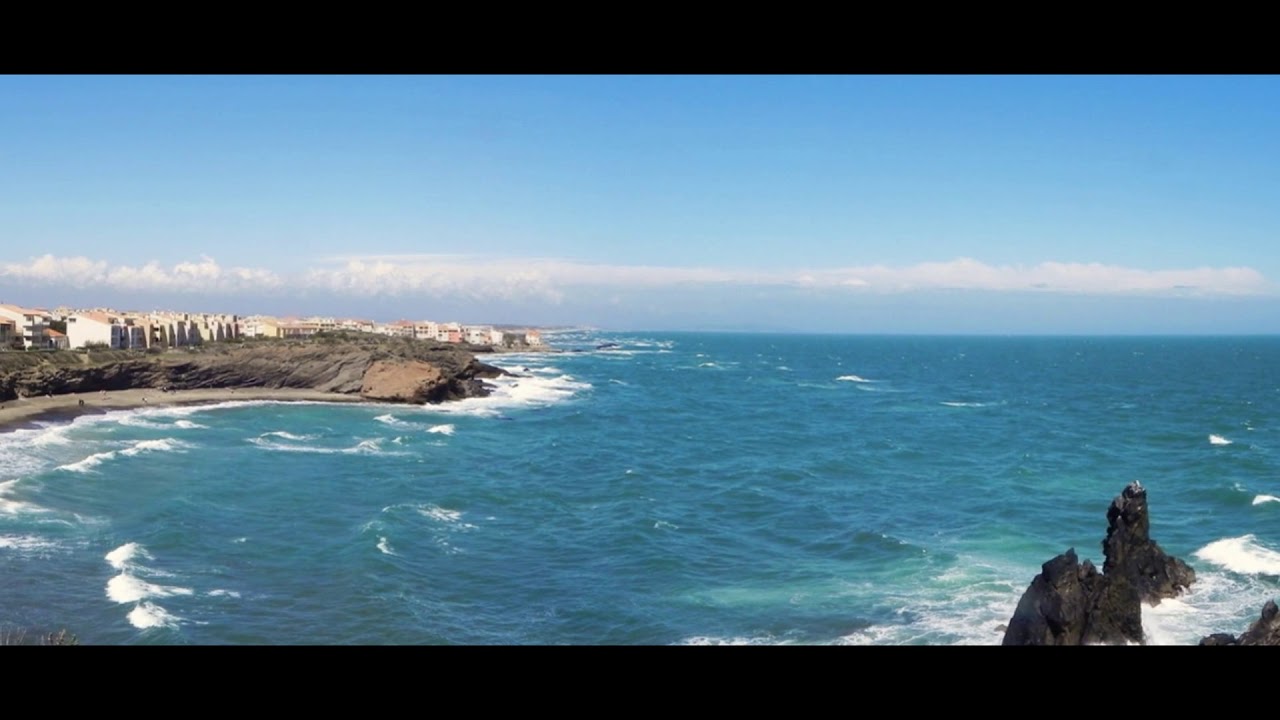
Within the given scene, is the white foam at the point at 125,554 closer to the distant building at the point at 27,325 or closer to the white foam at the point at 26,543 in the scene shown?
the white foam at the point at 26,543

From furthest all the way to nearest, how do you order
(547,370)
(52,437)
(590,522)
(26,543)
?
(547,370)
(52,437)
(590,522)
(26,543)

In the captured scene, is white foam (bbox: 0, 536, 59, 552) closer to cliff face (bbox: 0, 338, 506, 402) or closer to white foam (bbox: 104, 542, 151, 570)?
white foam (bbox: 104, 542, 151, 570)

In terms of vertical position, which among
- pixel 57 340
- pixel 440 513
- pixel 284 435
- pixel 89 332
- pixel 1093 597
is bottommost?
pixel 440 513

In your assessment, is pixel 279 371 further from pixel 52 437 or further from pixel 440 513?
pixel 440 513

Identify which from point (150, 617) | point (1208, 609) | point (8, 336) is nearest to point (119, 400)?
point (8, 336)

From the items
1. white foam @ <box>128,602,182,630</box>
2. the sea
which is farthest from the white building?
white foam @ <box>128,602,182,630</box>

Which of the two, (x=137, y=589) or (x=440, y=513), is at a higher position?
(x=137, y=589)
